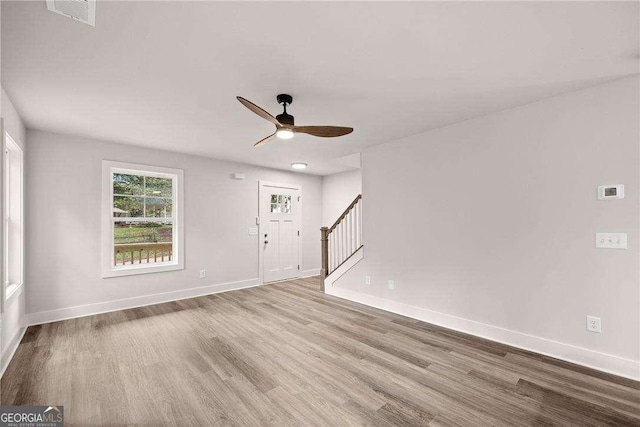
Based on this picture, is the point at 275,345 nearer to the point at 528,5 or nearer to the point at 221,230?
the point at 221,230

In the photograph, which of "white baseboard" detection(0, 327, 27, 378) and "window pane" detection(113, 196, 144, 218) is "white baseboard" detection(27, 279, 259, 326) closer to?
"white baseboard" detection(0, 327, 27, 378)

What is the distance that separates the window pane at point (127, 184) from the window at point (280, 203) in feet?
8.05

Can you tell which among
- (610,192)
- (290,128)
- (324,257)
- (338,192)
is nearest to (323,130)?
(290,128)

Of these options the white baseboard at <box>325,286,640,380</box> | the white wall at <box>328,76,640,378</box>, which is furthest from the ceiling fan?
the white baseboard at <box>325,286,640,380</box>

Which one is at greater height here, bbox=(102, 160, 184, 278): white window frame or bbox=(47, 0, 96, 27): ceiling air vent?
bbox=(47, 0, 96, 27): ceiling air vent

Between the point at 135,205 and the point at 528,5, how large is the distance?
5.16 metres

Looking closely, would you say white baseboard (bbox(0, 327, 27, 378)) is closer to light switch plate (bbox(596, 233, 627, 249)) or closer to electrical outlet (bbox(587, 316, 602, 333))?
electrical outlet (bbox(587, 316, 602, 333))

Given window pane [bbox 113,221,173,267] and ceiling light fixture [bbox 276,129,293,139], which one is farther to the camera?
window pane [bbox 113,221,173,267]

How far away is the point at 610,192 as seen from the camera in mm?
2363

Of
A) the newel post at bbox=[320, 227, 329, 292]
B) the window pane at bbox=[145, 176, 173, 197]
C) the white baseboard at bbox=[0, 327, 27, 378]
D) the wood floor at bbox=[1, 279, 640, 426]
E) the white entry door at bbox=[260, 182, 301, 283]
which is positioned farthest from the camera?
the white entry door at bbox=[260, 182, 301, 283]

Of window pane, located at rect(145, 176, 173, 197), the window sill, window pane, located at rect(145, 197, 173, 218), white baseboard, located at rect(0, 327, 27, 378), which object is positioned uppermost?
window pane, located at rect(145, 176, 173, 197)

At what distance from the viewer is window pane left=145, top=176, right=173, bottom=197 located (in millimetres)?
4727

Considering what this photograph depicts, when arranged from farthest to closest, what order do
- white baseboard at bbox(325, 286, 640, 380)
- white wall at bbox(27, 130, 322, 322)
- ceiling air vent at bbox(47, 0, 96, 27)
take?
white wall at bbox(27, 130, 322, 322) → white baseboard at bbox(325, 286, 640, 380) → ceiling air vent at bbox(47, 0, 96, 27)

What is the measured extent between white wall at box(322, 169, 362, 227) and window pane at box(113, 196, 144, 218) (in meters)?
3.87
